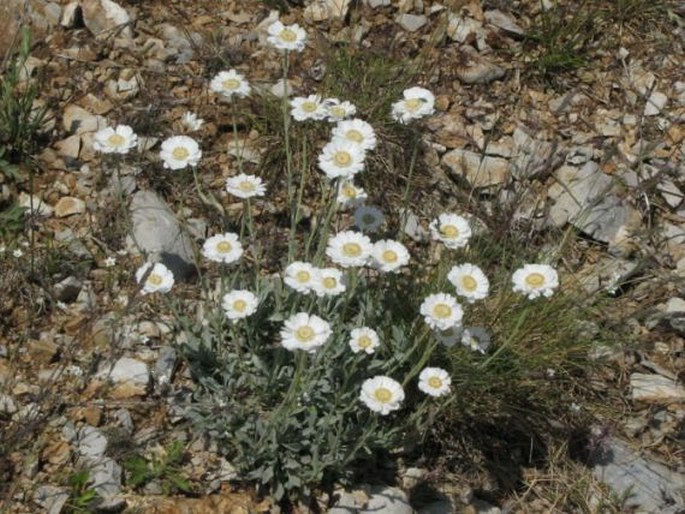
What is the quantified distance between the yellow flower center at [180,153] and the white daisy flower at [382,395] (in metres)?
1.07

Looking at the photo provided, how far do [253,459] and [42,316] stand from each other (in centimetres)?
114

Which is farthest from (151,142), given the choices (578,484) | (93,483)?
(578,484)

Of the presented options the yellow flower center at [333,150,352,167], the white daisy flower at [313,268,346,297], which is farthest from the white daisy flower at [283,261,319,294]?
the yellow flower center at [333,150,352,167]

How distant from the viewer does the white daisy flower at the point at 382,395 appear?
9.96 feet

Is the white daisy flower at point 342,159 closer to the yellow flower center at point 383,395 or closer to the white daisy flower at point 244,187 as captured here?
the white daisy flower at point 244,187

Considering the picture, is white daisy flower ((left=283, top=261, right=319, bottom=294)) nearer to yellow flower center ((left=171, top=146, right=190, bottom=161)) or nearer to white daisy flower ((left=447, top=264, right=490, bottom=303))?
white daisy flower ((left=447, top=264, right=490, bottom=303))

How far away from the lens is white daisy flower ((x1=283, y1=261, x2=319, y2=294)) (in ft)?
10.3

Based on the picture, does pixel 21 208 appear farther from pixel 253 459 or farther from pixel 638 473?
pixel 638 473

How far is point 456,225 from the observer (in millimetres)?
3373

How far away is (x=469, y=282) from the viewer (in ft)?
10.6

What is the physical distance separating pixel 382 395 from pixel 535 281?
0.67 meters

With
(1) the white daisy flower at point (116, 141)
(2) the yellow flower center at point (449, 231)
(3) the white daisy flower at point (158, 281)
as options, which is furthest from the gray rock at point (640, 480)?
(1) the white daisy flower at point (116, 141)

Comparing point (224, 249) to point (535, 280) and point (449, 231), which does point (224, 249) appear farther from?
point (535, 280)

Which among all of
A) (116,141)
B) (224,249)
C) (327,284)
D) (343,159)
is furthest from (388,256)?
(116,141)
